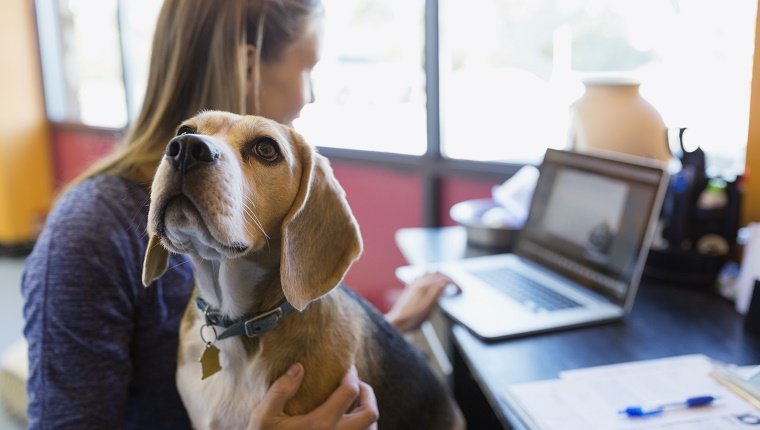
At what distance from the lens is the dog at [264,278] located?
104cm

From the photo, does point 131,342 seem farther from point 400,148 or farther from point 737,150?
point 400,148

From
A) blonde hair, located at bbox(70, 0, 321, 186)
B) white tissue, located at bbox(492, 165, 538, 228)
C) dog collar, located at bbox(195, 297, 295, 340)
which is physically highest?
blonde hair, located at bbox(70, 0, 321, 186)

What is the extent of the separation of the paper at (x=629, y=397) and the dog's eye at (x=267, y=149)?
22.0 inches

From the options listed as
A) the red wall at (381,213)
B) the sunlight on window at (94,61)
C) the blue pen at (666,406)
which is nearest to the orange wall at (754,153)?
the blue pen at (666,406)

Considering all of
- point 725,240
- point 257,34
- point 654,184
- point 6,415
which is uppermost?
point 257,34

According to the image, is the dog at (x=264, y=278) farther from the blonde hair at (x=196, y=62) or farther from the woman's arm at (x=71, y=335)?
the blonde hair at (x=196, y=62)

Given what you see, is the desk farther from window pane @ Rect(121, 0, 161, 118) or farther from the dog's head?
window pane @ Rect(121, 0, 161, 118)

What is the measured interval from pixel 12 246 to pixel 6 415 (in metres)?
3.04

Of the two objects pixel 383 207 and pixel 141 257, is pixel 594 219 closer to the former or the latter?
pixel 141 257

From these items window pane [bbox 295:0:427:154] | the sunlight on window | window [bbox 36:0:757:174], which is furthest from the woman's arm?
the sunlight on window

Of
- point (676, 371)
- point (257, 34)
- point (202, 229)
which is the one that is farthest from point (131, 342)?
point (676, 371)

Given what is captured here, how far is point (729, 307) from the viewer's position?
5.03ft

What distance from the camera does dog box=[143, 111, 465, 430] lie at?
1.04 metres

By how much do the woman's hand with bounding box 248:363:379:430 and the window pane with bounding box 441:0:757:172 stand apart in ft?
3.90
